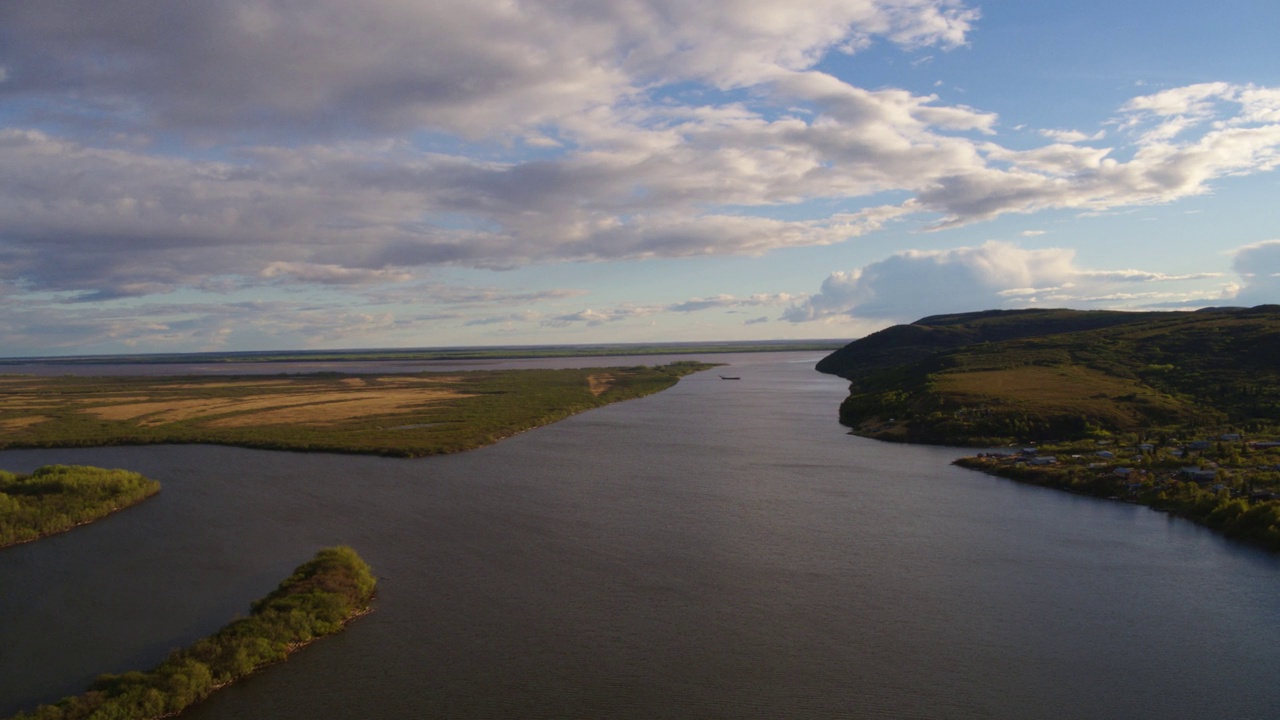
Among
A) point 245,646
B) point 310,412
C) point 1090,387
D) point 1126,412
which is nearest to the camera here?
point 245,646

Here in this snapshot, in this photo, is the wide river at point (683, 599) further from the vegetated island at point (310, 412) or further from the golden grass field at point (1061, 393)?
the golden grass field at point (1061, 393)

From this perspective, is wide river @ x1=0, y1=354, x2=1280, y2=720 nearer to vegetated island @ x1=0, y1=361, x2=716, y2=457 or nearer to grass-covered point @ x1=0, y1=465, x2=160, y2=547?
grass-covered point @ x1=0, y1=465, x2=160, y2=547

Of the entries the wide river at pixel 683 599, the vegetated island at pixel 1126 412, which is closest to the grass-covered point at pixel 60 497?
the wide river at pixel 683 599

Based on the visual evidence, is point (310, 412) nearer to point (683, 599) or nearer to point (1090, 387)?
point (683, 599)

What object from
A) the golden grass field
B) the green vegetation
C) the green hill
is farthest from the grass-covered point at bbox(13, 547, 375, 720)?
the golden grass field

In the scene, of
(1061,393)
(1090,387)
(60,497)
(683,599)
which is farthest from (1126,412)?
(60,497)
